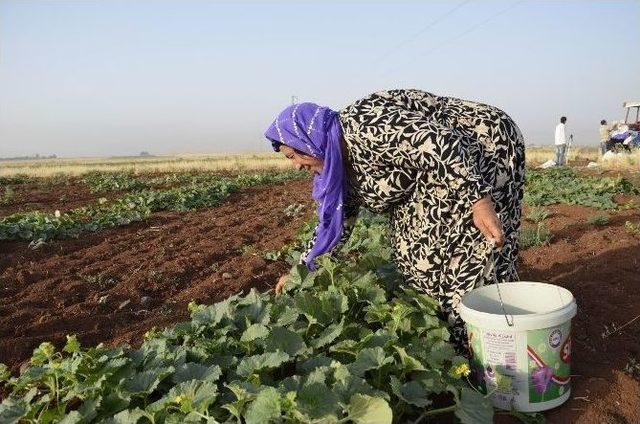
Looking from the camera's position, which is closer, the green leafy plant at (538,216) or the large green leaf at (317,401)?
the large green leaf at (317,401)

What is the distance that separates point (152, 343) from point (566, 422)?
5.69 feet

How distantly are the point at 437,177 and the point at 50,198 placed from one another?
13.5 m

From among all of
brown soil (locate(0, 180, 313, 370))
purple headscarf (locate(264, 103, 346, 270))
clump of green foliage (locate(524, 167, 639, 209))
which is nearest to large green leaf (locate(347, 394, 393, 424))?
purple headscarf (locate(264, 103, 346, 270))

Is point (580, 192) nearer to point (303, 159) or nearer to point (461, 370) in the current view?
point (303, 159)

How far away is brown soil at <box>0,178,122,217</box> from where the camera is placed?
11930 mm

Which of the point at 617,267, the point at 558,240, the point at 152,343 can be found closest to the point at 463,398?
the point at 152,343

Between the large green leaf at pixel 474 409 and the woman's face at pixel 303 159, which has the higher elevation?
the woman's face at pixel 303 159

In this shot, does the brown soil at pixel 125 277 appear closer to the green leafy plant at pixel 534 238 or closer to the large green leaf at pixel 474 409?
the large green leaf at pixel 474 409

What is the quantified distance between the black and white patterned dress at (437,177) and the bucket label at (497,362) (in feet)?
1.48

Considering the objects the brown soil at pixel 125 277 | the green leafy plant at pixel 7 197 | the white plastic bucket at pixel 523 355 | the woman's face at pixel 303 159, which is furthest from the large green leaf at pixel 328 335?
the green leafy plant at pixel 7 197

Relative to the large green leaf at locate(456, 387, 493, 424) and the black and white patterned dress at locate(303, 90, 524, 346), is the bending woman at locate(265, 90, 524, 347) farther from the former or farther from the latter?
the large green leaf at locate(456, 387, 493, 424)

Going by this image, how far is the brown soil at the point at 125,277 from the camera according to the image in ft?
12.7

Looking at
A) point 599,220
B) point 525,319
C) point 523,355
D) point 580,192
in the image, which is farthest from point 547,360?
point 580,192

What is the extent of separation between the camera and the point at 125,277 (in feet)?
17.0
